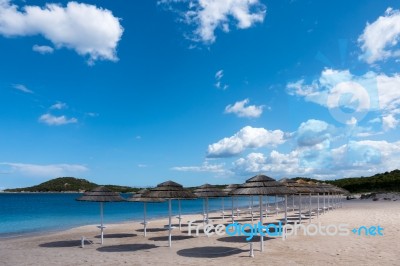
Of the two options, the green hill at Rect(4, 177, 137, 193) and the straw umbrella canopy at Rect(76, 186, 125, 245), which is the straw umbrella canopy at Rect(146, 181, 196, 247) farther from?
the green hill at Rect(4, 177, 137, 193)

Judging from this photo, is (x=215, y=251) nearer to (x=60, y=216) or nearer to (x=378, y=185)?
(x=60, y=216)

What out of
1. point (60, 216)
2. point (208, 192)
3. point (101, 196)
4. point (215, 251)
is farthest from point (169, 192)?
point (60, 216)

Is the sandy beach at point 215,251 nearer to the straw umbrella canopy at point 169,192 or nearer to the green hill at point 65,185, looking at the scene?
the straw umbrella canopy at point 169,192

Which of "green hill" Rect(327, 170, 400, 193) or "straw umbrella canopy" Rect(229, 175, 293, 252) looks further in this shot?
"green hill" Rect(327, 170, 400, 193)

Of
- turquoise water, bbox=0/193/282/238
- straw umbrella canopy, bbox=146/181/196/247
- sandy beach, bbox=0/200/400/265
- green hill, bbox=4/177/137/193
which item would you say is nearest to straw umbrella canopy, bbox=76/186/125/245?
straw umbrella canopy, bbox=146/181/196/247

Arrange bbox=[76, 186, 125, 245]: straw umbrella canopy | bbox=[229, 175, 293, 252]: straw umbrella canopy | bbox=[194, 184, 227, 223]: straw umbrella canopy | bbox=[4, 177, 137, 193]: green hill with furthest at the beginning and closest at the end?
bbox=[4, 177, 137, 193]: green hill, bbox=[194, 184, 227, 223]: straw umbrella canopy, bbox=[76, 186, 125, 245]: straw umbrella canopy, bbox=[229, 175, 293, 252]: straw umbrella canopy

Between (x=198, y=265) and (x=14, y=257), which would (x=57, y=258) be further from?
Answer: (x=198, y=265)

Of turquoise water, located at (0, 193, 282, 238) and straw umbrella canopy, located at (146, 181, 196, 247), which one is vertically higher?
straw umbrella canopy, located at (146, 181, 196, 247)

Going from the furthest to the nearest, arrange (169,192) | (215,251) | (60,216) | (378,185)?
(378,185)
(60,216)
(169,192)
(215,251)

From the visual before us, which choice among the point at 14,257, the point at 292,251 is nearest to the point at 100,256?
the point at 14,257

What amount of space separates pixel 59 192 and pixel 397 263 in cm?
19076

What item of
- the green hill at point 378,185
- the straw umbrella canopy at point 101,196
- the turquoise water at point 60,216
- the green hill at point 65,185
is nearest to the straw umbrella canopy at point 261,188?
the straw umbrella canopy at point 101,196

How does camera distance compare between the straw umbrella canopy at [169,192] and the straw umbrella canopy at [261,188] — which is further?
the straw umbrella canopy at [169,192]

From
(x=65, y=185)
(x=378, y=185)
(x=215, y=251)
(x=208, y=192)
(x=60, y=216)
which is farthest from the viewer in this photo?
(x=65, y=185)
